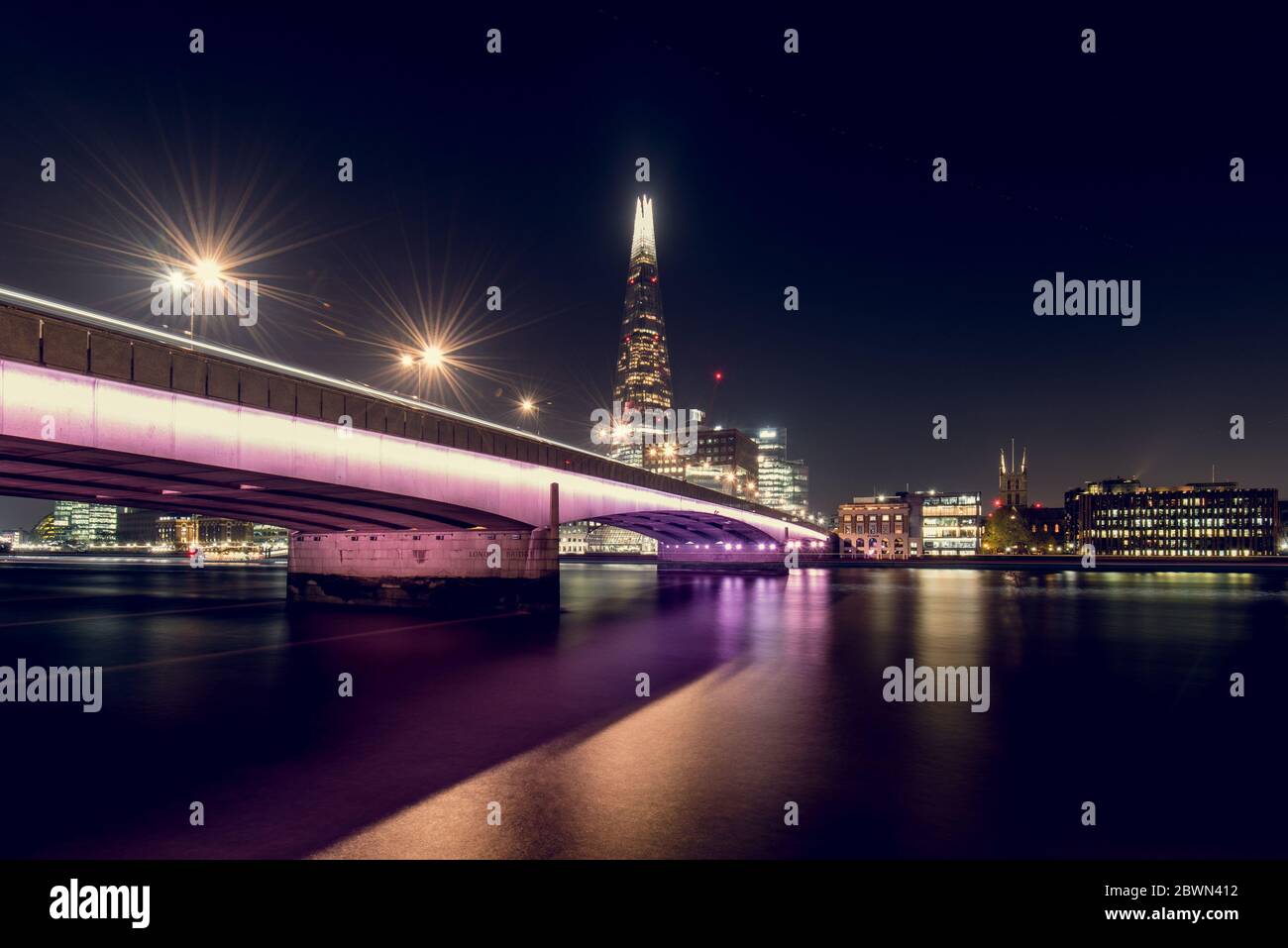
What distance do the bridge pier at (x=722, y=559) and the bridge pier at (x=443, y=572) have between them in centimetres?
6362

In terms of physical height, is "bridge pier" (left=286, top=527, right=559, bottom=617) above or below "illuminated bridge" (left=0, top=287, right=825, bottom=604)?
below

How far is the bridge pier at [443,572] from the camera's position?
1563 inches

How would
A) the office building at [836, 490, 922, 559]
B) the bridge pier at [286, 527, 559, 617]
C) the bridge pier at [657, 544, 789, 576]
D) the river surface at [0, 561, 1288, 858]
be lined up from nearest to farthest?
the river surface at [0, 561, 1288, 858] < the bridge pier at [286, 527, 559, 617] < the bridge pier at [657, 544, 789, 576] < the office building at [836, 490, 922, 559]

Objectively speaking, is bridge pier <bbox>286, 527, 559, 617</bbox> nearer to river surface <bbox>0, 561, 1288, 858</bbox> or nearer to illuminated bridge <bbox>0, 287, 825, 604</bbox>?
illuminated bridge <bbox>0, 287, 825, 604</bbox>

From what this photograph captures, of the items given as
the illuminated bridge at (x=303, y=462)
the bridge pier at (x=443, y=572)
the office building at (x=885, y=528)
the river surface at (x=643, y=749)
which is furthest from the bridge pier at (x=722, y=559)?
the office building at (x=885, y=528)

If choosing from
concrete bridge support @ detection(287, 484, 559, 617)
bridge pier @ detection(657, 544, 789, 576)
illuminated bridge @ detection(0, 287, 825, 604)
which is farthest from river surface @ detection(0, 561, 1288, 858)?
bridge pier @ detection(657, 544, 789, 576)

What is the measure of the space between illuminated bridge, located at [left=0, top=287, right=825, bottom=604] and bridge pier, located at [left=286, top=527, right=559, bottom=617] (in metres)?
0.10

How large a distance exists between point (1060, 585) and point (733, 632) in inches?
2057

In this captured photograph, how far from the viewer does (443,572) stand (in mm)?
41031

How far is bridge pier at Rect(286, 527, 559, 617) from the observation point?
39688 millimetres

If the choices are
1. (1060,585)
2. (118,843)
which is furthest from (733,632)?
(1060,585)
